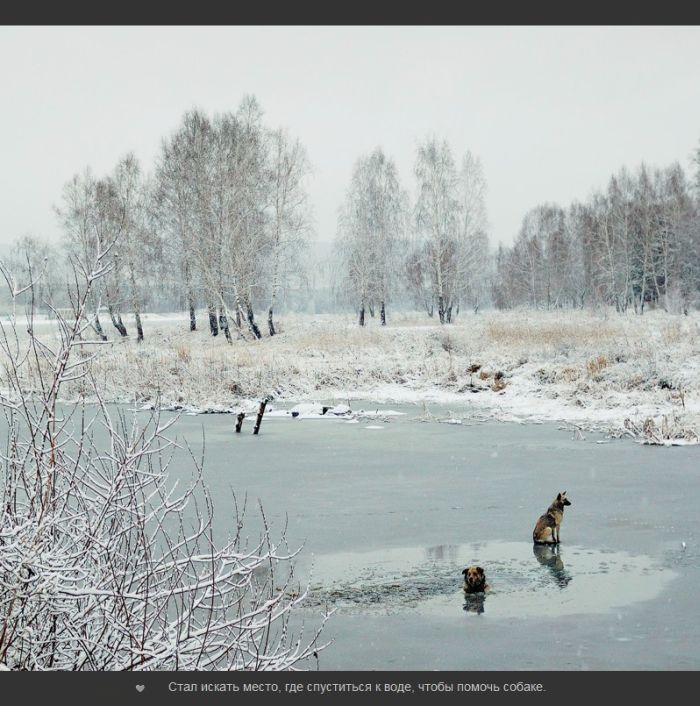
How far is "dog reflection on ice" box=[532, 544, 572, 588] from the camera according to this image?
22.6 ft

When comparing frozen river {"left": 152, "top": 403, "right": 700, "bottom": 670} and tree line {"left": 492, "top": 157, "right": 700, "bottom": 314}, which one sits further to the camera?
tree line {"left": 492, "top": 157, "right": 700, "bottom": 314}

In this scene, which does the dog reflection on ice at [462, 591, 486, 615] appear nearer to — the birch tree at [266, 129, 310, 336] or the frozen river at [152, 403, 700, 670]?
the frozen river at [152, 403, 700, 670]

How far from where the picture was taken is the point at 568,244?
66.4 m

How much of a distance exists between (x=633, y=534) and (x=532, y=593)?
7.34 ft

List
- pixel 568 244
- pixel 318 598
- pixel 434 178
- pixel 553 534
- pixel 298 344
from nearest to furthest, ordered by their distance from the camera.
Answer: pixel 318 598, pixel 553 534, pixel 298 344, pixel 434 178, pixel 568 244

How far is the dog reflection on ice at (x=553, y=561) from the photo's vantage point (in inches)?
271

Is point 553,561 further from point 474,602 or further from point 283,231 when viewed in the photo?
point 283,231

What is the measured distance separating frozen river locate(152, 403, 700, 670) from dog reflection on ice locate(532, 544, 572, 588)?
17 millimetres

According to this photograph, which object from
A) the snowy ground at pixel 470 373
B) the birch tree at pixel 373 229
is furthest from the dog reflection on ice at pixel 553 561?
the birch tree at pixel 373 229

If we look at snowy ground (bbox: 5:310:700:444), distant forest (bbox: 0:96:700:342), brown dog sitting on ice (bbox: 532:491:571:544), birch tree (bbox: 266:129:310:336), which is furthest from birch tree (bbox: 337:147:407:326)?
brown dog sitting on ice (bbox: 532:491:571:544)

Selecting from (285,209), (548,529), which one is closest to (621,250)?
(285,209)

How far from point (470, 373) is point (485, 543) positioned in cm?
1618
